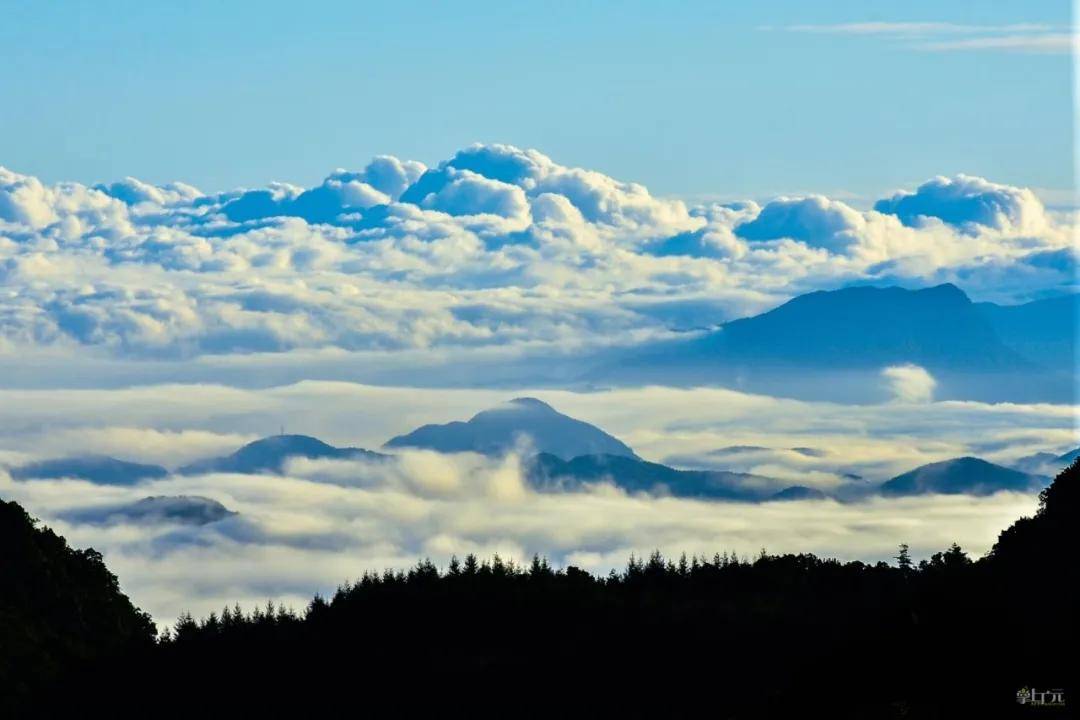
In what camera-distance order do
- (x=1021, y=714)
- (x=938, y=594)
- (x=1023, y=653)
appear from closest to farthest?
(x=1021, y=714) < (x=1023, y=653) < (x=938, y=594)

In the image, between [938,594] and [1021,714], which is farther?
[938,594]

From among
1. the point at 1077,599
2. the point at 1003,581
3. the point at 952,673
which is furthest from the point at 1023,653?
the point at 1003,581

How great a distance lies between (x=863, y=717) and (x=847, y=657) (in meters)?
24.5

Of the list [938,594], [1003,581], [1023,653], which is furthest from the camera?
[1003,581]

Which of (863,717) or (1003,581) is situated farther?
(1003,581)

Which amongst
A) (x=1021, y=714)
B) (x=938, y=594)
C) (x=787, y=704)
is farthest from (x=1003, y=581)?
(x=1021, y=714)

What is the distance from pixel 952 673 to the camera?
156 metres

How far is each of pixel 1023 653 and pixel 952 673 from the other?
240 inches

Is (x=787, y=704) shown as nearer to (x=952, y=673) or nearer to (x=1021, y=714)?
(x=952, y=673)

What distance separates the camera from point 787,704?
169625mm

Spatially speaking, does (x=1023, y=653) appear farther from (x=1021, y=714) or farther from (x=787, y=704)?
(x=787, y=704)

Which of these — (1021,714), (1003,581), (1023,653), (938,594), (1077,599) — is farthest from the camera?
(1003,581)

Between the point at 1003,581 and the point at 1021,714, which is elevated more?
the point at 1003,581

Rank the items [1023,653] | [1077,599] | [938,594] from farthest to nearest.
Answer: [938,594]
[1077,599]
[1023,653]
